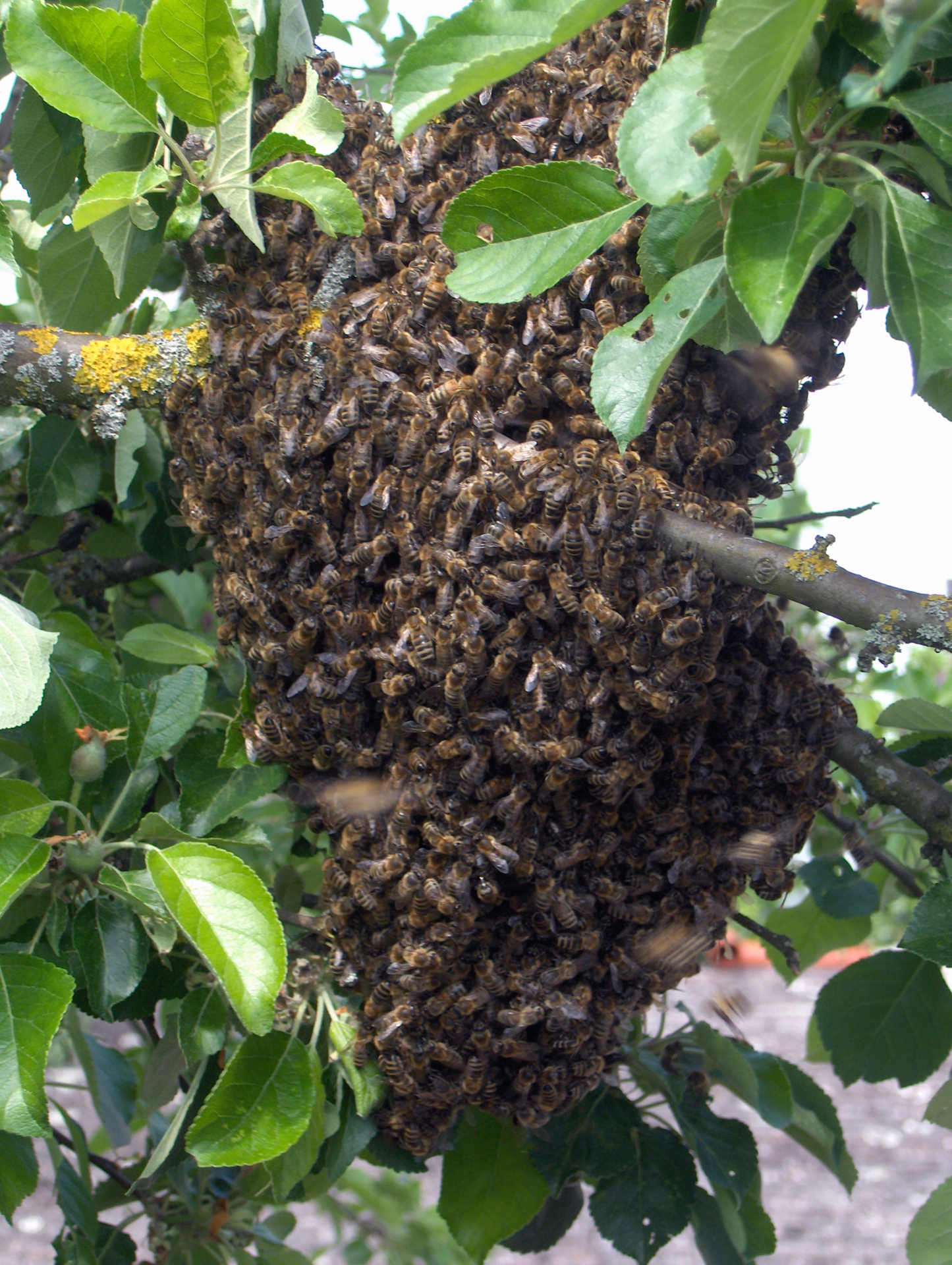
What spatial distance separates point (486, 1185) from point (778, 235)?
1635 millimetres

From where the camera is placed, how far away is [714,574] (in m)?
1.40

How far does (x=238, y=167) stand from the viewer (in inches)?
64.2

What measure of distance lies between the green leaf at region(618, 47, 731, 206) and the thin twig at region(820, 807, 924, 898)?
58.8 inches

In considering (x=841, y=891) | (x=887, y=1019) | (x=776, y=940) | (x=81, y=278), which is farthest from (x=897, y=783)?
(x=81, y=278)

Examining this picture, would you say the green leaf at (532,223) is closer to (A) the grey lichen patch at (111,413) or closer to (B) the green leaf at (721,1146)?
(A) the grey lichen patch at (111,413)

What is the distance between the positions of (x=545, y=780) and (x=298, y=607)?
0.48 m

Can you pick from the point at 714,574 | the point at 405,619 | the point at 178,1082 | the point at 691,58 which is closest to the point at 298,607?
the point at 405,619

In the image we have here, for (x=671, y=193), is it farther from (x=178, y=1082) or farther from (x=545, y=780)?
(x=178, y=1082)

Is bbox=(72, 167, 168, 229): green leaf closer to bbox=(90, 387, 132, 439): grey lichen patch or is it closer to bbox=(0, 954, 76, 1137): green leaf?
bbox=(90, 387, 132, 439): grey lichen patch

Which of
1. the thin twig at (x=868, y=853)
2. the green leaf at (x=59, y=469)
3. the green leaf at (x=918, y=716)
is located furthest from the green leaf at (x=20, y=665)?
the thin twig at (x=868, y=853)

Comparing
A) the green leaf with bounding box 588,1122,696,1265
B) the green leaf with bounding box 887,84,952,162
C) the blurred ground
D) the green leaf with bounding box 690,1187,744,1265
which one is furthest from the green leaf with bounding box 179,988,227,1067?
the blurred ground

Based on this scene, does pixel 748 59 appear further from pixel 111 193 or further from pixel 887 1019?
pixel 887 1019

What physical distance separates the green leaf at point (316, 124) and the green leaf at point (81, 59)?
223 mm

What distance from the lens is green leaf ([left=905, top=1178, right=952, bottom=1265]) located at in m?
1.65
